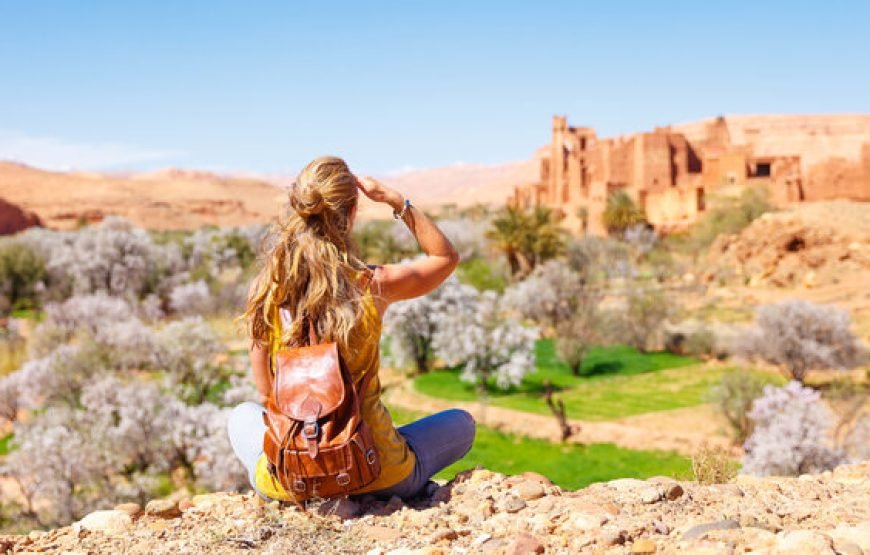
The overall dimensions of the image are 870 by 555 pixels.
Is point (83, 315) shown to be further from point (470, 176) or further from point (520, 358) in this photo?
point (470, 176)

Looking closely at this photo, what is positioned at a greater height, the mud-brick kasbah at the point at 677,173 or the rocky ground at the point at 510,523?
the mud-brick kasbah at the point at 677,173

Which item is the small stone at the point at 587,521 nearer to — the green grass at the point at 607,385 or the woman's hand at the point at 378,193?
the woman's hand at the point at 378,193

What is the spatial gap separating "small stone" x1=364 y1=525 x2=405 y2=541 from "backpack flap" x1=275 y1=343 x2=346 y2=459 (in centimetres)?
45

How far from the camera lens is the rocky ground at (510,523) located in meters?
2.92

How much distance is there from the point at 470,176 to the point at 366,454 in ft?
638

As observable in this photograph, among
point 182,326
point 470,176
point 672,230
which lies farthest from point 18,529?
point 470,176

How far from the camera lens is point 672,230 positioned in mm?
→ 42844

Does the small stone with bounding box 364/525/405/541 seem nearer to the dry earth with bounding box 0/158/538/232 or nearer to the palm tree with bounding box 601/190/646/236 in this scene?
the palm tree with bounding box 601/190/646/236

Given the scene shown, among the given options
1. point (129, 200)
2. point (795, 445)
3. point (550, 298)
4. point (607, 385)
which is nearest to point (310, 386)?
point (795, 445)

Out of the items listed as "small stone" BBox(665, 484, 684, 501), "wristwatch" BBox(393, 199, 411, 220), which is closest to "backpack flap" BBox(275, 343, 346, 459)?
"wristwatch" BBox(393, 199, 411, 220)

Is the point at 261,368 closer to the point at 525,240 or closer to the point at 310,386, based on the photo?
the point at 310,386

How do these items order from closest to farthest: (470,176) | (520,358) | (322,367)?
(322,367) < (520,358) < (470,176)

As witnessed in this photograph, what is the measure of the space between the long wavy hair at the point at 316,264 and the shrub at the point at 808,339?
53.7ft

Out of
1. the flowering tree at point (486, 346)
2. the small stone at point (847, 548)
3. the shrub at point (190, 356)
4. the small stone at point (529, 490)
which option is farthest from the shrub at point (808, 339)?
the small stone at point (847, 548)
